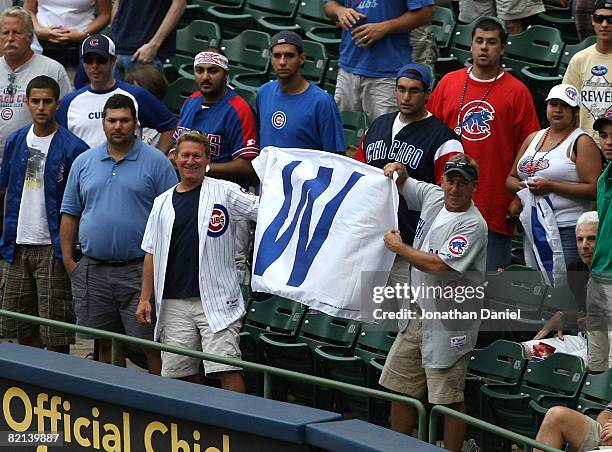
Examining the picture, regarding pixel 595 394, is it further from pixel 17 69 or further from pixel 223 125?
pixel 17 69

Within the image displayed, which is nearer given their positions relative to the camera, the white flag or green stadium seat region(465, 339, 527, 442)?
the white flag

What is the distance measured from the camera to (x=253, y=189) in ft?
33.3

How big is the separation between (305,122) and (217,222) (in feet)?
3.82

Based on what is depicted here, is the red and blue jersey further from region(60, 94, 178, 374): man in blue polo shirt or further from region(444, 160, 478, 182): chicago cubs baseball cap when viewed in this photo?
region(444, 160, 478, 182): chicago cubs baseball cap

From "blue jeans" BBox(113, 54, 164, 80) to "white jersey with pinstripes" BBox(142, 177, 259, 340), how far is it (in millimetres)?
3068

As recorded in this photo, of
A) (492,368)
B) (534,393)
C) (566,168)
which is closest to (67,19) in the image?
(566,168)

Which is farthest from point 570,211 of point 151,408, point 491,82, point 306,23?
point 306,23

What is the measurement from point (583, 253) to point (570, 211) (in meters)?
0.58

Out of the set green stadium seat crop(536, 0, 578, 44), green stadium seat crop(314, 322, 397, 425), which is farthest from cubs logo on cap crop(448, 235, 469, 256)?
green stadium seat crop(536, 0, 578, 44)

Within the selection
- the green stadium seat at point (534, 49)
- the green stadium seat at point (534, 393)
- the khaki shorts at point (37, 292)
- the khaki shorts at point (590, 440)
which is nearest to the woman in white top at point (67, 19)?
the khaki shorts at point (37, 292)

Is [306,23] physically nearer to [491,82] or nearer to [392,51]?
[392,51]

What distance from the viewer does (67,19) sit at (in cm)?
1147

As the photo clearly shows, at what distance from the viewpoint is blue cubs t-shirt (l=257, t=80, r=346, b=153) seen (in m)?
8.80

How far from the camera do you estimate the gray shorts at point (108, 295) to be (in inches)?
336
